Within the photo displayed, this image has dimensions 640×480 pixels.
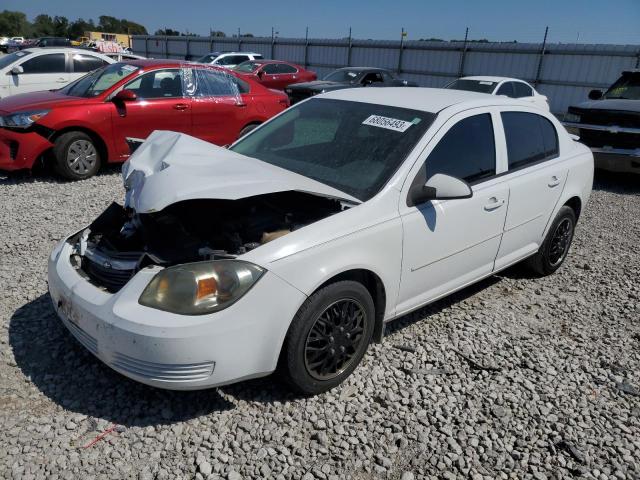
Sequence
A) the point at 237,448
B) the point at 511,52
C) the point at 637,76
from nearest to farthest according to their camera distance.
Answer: the point at 237,448 → the point at 637,76 → the point at 511,52

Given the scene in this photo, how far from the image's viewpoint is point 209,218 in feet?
10.7

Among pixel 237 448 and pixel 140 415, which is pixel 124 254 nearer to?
pixel 140 415

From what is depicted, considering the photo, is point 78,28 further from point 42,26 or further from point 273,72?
point 273,72

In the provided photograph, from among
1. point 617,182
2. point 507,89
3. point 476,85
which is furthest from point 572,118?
point 476,85

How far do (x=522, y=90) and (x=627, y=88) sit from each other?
3192 mm

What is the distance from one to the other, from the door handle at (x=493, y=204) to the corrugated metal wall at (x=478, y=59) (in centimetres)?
1607

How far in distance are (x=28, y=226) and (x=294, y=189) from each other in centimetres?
385

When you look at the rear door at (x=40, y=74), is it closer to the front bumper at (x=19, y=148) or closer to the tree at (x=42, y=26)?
the front bumper at (x=19, y=148)

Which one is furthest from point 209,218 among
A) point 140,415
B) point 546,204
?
point 546,204

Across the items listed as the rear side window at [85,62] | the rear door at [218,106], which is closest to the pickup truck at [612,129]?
the rear door at [218,106]

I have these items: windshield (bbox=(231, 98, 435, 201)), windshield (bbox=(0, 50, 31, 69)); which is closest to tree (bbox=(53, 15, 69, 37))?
windshield (bbox=(0, 50, 31, 69))

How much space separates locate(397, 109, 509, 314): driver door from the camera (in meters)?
3.18

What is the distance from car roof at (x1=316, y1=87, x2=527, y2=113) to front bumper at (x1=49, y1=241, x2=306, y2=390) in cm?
176

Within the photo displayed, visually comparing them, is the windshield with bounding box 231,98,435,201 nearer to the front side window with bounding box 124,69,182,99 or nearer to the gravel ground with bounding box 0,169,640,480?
the gravel ground with bounding box 0,169,640,480
